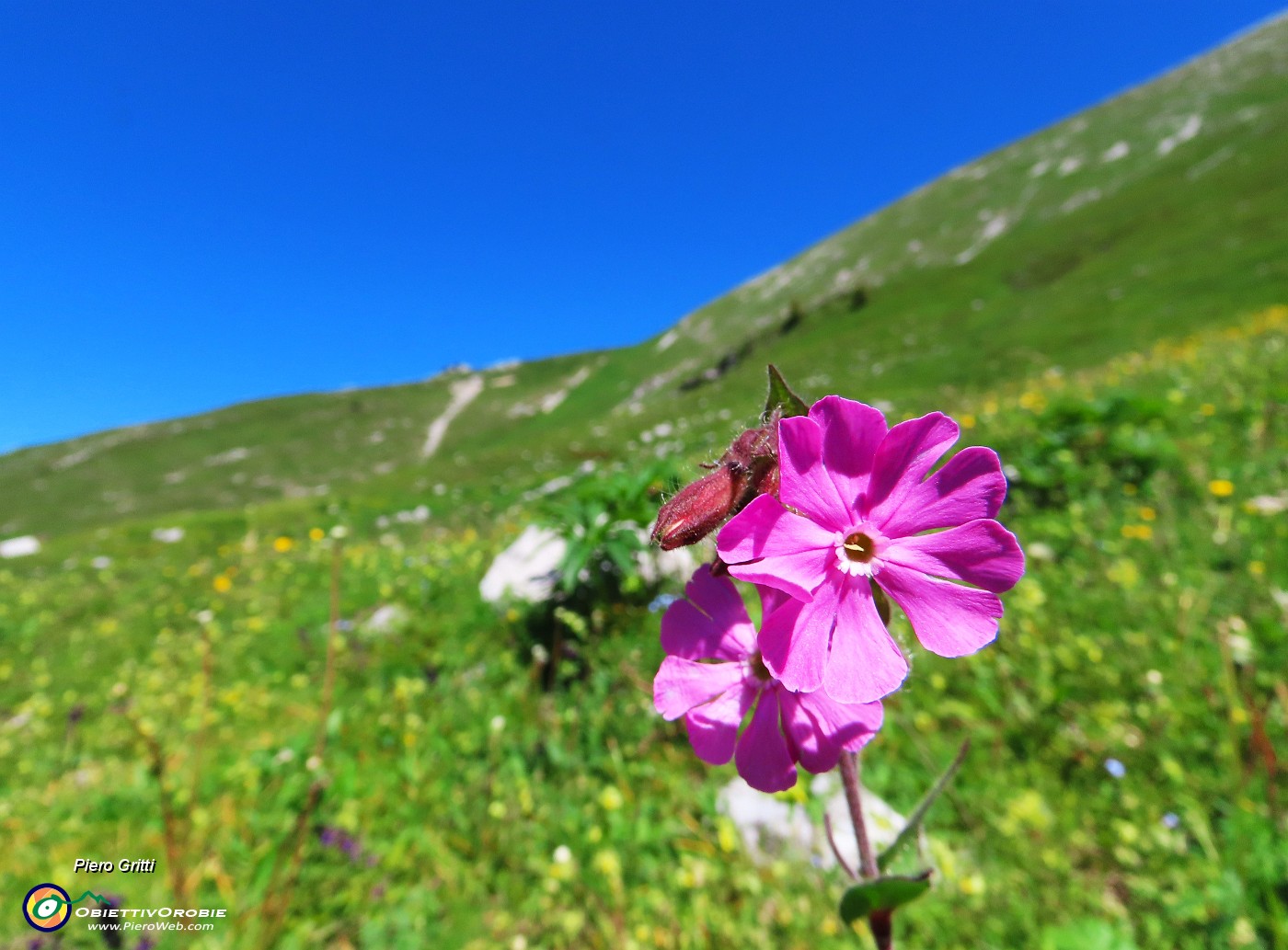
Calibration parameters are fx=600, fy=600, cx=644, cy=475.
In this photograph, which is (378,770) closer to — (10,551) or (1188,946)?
(1188,946)

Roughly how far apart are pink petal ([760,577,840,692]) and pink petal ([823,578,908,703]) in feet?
0.07

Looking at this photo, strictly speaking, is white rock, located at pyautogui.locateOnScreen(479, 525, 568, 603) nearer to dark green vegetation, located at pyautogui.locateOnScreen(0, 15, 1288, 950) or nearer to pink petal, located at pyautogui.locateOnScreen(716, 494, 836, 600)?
dark green vegetation, located at pyautogui.locateOnScreen(0, 15, 1288, 950)

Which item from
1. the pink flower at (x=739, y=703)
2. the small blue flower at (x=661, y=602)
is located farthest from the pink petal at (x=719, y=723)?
the small blue flower at (x=661, y=602)

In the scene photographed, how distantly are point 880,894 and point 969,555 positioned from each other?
0.50 metres

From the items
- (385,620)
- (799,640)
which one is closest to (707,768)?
(799,640)

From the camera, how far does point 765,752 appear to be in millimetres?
942

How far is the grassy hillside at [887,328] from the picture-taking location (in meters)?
17.4

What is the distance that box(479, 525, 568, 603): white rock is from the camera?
4.41 meters

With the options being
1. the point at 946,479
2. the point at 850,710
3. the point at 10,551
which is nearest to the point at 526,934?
the point at 850,710

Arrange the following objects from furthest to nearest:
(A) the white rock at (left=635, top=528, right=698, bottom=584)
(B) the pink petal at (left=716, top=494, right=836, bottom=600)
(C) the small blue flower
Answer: (A) the white rock at (left=635, top=528, right=698, bottom=584)
(C) the small blue flower
(B) the pink petal at (left=716, top=494, right=836, bottom=600)

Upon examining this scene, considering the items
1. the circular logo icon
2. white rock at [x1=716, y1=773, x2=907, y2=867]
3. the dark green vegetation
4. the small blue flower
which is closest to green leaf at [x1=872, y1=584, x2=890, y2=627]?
the dark green vegetation

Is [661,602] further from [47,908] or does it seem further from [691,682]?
[47,908]

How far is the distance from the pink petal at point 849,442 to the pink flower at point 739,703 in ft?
0.62

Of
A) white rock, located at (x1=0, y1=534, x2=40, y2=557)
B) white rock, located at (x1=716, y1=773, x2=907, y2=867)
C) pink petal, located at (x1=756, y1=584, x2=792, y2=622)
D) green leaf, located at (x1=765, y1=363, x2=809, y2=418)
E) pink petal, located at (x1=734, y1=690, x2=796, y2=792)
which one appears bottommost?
white rock, located at (x1=716, y1=773, x2=907, y2=867)
